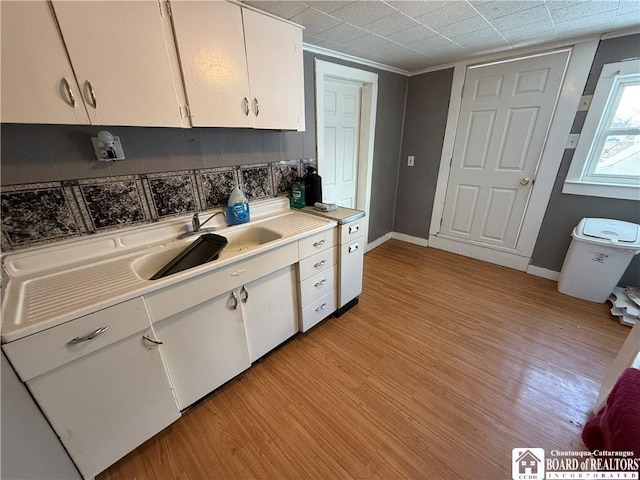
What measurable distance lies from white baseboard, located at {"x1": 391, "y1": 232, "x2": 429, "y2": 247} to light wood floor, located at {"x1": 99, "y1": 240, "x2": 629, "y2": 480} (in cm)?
124

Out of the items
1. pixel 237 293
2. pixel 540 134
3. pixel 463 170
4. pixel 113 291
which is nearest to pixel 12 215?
pixel 113 291

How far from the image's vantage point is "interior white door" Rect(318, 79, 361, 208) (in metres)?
2.37

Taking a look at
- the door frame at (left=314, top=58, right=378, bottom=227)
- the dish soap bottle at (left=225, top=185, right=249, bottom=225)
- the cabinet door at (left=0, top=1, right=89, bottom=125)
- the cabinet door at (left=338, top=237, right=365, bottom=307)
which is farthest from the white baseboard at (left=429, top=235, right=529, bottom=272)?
the cabinet door at (left=0, top=1, right=89, bottom=125)

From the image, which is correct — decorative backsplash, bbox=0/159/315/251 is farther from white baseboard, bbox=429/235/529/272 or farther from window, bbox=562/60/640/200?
window, bbox=562/60/640/200

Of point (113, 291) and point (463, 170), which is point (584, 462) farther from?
point (463, 170)

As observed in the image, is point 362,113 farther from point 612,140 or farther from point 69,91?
point 69,91

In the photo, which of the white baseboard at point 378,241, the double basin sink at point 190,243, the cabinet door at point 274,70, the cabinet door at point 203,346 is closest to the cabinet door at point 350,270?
the double basin sink at point 190,243

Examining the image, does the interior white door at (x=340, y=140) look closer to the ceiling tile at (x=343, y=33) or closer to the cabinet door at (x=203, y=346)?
the ceiling tile at (x=343, y=33)

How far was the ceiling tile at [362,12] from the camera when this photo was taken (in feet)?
4.45

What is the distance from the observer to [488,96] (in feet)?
8.23

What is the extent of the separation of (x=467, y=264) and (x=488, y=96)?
178 centimetres

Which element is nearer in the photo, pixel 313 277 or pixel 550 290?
A: pixel 313 277

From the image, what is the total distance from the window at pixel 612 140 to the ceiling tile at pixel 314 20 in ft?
7.20

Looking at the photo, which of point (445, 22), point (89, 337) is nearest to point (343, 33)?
point (445, 22)
